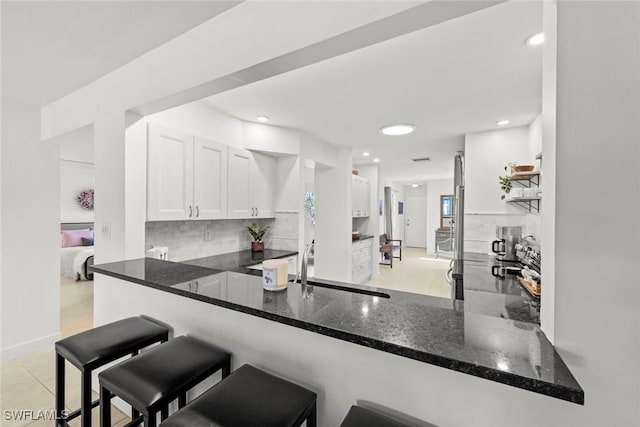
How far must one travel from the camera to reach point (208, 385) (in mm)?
1475

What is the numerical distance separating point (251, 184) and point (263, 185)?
224 mm

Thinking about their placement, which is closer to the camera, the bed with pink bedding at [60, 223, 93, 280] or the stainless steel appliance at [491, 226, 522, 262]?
the stainless steel appliance at [491, 226, 522, 262]

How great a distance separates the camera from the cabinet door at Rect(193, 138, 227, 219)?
8.75 ft

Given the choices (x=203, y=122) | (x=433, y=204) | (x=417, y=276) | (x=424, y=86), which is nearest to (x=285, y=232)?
(x=203, y=122)

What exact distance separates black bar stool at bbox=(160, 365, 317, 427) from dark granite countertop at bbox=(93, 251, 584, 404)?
9.6 inches

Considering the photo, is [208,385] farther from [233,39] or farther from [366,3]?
[366,3]

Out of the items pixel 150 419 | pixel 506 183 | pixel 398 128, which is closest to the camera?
pixel 150 419

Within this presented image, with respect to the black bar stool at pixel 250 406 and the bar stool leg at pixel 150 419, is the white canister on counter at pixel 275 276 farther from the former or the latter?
the bar stool leg at pixel 150 419

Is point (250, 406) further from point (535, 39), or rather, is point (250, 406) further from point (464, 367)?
point (535, 39)

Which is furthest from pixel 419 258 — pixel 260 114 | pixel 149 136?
pixel 149 136

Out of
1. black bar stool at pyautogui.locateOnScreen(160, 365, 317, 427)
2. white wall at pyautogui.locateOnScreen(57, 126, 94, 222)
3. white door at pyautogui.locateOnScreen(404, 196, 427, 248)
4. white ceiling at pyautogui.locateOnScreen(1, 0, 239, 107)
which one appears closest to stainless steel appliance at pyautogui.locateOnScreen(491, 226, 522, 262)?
black bar stool at pyautogui.locateOnScreen(160, 365, 317, 427)

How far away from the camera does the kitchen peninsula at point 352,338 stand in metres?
0.73

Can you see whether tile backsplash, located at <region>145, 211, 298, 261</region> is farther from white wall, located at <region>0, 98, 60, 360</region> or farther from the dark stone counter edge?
the dark stone counter edge

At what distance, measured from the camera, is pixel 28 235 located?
8.83 feet
